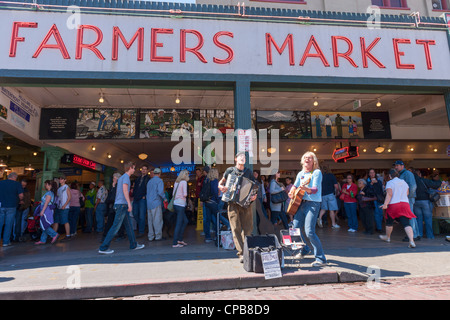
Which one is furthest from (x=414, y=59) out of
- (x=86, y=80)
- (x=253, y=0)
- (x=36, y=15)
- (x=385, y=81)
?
(x=36, y=15)

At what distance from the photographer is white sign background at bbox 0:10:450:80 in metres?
6.79

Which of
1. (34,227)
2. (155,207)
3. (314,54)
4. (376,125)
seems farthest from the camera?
(376,125)

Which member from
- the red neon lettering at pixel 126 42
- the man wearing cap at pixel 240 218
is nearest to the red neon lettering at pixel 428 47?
the man wearing cap at pixel 240 218

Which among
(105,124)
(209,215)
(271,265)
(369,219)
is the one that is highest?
(105,124)

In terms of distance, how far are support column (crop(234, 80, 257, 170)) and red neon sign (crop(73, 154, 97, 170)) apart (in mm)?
8954

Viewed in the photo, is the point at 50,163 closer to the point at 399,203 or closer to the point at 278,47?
the point at 278,47

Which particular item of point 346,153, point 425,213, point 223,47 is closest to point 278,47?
point 223,47

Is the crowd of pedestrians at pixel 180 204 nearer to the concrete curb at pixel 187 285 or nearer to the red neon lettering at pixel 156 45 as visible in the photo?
the concrete curb at pixel 187 285

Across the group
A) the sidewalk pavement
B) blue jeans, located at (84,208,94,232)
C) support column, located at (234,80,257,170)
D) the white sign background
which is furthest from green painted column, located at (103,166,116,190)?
support column, located at (234,80,257,170)

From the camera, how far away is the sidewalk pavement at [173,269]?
376cm

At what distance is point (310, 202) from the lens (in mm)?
4660

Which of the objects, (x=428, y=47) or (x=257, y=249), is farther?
(x=428, y=47)

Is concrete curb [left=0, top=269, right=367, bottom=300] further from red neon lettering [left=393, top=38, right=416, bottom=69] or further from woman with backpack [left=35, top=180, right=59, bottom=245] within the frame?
red neon lettering [left=393, top=38, right=416, bottom=69]

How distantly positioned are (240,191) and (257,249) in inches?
40.1
